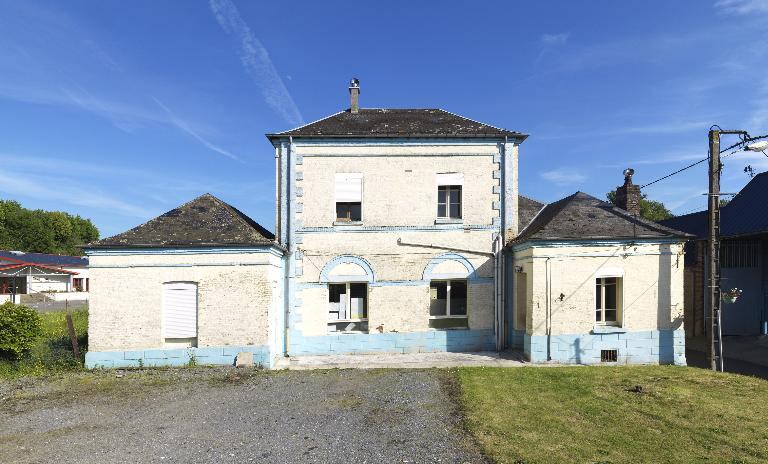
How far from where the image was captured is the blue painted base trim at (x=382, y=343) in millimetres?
13031

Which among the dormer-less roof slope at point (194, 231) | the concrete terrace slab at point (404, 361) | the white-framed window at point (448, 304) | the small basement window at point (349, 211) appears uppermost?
the small basement window at point (349, 211)

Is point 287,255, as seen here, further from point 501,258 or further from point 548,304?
point 548,304

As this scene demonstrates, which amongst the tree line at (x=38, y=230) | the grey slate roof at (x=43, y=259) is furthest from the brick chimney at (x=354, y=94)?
the tree line at (x=38, y=230)

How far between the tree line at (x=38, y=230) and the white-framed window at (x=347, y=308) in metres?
58.6

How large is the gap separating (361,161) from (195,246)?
561 cm

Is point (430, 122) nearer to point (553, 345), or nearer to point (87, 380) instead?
point (553, 345)

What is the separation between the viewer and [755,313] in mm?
15977

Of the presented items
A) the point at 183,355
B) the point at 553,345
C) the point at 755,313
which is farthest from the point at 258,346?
the point at 755,313

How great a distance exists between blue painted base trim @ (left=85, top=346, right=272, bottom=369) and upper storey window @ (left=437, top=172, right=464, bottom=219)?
689cm

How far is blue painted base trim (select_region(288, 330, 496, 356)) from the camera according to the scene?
13031 millimetres

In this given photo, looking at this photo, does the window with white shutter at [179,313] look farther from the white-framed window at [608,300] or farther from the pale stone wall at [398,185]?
the white-framed window at [608,300]

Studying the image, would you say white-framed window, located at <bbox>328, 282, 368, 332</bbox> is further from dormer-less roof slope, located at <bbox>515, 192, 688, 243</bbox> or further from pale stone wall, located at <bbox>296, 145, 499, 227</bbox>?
dormer-less roof slope, located at <bbox>515, 192, 688, 243</bbox>

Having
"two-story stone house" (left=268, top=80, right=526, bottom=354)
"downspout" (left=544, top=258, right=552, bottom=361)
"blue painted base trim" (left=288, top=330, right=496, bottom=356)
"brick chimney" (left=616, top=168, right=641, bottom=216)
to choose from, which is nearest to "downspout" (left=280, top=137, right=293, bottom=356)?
"two-story stone house" (left=268, top=80, right=526, bottom=354)

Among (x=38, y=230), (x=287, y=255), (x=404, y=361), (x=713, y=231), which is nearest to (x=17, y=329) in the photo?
(x=287, y=255)
